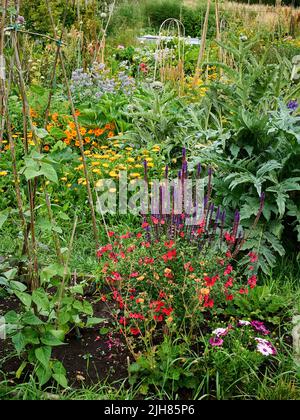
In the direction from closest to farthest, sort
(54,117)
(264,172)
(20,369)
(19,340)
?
(19,340) → (20,369) → (264,172) → (54,117)

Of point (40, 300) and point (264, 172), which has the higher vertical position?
point (264, 172)

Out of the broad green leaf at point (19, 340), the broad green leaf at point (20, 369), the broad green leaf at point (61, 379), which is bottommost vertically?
the broad green leaf at point (20, 369)

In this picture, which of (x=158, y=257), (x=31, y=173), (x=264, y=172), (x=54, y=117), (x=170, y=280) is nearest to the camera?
(x=31, y=173)

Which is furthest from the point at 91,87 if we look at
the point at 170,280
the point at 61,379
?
the point at 61,379

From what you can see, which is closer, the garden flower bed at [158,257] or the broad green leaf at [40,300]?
the broad green leaf at [40,300]

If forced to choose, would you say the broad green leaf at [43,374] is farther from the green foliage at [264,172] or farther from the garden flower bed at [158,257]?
the green foliage at [264,172]

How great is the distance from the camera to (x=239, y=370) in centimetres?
272

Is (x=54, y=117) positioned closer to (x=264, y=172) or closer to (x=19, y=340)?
(x=264, y=172)

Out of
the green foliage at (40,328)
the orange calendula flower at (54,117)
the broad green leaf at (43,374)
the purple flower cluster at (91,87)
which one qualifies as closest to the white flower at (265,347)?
the green foliage at (40,328)

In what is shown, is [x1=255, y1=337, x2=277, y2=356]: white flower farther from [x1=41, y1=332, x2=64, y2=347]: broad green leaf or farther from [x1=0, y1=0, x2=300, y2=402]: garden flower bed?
[x1=41, y1=332, x2=64, y2=347]: broad green leaf

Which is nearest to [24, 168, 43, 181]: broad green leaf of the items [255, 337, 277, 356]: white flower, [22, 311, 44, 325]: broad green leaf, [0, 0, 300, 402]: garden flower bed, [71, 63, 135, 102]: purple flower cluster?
[0, 0, 300, 402]: garden flower bed

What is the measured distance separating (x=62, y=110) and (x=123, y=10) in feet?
36.2
